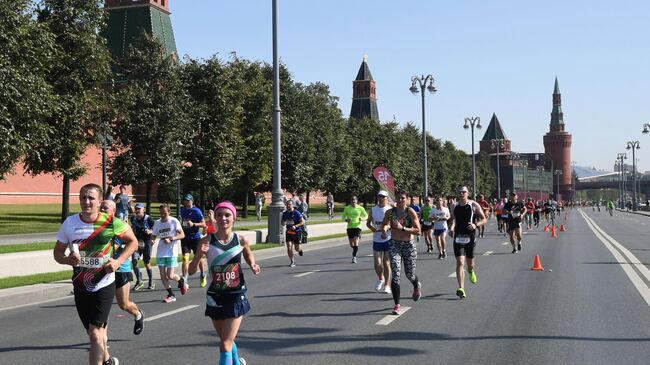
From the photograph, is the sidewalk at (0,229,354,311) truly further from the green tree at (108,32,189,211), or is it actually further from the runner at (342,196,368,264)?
the green tree at (108,32,189,211)

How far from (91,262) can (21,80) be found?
77.1ft

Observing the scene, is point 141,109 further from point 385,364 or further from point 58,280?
point 385,364

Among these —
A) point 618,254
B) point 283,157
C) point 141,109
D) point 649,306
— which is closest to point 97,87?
point 141,109

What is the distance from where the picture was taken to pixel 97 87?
125 feet

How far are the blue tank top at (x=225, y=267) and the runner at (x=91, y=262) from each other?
79 centimetres

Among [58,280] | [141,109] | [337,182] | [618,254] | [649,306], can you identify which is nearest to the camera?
[649,306]

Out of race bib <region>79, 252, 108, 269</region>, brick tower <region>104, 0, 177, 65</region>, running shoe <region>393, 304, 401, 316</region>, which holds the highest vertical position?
brick tower <region>104, 0, 177, 65</region>

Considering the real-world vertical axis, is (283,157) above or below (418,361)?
above

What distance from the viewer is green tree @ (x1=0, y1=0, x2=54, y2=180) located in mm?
27312

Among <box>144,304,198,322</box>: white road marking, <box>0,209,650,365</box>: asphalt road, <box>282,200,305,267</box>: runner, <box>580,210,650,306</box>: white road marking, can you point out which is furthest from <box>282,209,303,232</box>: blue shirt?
<box>580,210,650,306</box>: white road marking

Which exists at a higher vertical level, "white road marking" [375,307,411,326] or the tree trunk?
the tree trunk

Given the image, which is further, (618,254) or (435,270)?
(618,254)

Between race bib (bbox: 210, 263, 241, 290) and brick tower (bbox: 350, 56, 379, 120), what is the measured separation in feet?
506

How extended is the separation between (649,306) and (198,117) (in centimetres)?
3609
